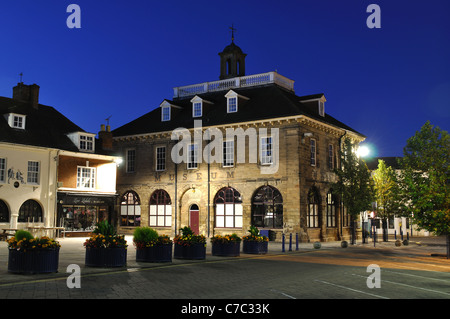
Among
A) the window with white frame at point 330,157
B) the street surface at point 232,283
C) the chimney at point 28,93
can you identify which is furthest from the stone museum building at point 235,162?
the street surface at point 232,283

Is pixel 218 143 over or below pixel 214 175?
over

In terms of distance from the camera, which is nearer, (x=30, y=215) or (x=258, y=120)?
(x=30, y=215)

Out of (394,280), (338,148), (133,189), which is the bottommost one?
(394,280)

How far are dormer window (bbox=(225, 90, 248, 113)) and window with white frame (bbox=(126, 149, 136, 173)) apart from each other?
10.2m

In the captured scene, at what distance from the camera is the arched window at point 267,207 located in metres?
33.7

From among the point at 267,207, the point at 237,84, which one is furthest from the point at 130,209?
the point at 237,84

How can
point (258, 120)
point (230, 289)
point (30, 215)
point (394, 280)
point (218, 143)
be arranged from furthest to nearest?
1. point (218, 143)
2. point (258, 120)
3. point (30, 215)
4. point (394, 280)
5. point (230, 289)

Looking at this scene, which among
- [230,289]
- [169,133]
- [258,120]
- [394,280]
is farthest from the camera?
[169,133]

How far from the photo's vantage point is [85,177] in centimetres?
3638

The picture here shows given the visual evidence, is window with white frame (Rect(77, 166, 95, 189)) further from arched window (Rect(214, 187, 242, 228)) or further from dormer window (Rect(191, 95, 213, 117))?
arched window (Rect(214, 187, 242, 228))

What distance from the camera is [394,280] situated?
13.9 meters
